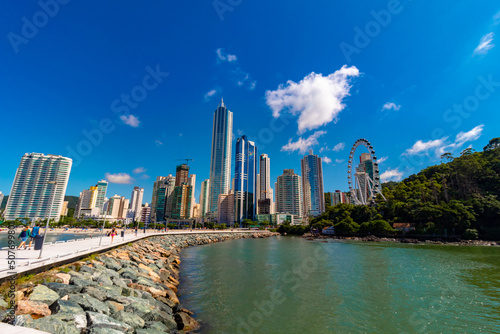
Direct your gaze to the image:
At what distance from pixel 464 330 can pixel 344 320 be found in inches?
186

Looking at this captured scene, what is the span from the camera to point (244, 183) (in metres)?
180

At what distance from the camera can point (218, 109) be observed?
197 meters

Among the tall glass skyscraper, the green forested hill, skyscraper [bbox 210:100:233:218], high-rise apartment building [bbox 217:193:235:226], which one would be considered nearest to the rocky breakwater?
the green forested hill

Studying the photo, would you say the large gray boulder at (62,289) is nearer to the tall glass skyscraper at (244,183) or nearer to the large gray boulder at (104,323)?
the large gray boulder at (104,323)

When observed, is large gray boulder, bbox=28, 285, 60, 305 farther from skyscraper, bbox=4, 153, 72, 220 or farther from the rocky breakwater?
skyscraper, bbox=4, 153, 72, 220

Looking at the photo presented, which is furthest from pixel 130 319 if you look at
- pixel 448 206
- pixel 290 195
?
pixel 290 195

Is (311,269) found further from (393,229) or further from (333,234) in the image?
(333,234)

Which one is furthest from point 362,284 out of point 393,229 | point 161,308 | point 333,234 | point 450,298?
point 333,234

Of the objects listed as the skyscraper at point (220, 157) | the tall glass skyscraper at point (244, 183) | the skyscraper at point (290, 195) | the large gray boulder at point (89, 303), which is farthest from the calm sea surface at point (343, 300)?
the skyscraper at point (290, 195)

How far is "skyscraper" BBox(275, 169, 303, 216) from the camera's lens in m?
183

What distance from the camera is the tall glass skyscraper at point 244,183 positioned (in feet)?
559

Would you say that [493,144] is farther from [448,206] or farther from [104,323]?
[104,323]

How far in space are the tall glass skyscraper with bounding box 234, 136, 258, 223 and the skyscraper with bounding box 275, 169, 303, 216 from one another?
72.9 feet

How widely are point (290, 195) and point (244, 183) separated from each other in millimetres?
39922
